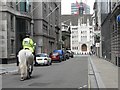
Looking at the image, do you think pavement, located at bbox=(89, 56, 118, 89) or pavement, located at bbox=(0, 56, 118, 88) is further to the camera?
pavement, located at bbox=(0, 56, 118, 88)

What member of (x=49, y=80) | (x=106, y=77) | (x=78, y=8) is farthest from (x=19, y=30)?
(x=78, y=8)

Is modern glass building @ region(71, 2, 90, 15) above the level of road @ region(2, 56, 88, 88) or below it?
above

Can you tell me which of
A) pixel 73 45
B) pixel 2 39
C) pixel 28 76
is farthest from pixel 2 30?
pixel 73 45

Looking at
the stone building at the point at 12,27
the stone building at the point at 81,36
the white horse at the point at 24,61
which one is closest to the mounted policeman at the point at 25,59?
the white horse at the point at 24,61

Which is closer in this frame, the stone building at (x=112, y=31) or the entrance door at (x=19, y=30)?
the stone building at (x=112, y=31)

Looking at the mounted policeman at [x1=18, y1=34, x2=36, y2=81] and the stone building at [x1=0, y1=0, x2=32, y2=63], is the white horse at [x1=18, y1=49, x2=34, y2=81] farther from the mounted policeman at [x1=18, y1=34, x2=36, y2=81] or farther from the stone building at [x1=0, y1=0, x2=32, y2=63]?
the stone building at [x1=0, y1=0, x2=32, y2=63]

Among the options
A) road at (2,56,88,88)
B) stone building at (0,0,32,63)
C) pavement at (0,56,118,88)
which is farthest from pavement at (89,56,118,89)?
stone building at (0,0,32,63)

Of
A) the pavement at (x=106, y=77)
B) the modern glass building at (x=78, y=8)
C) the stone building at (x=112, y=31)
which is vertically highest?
the modern glass building at (x=78, y=8)

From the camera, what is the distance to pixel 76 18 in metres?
172

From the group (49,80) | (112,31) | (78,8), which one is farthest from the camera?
(78,8)

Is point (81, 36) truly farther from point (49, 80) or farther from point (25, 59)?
point (25, 59)

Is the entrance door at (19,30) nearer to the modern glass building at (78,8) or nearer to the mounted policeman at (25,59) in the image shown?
the mounted policeman at (25,59)

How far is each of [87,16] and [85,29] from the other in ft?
41.7

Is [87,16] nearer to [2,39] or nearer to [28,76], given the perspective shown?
[2,39]
